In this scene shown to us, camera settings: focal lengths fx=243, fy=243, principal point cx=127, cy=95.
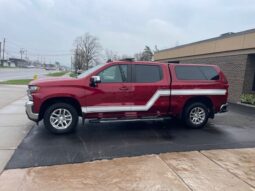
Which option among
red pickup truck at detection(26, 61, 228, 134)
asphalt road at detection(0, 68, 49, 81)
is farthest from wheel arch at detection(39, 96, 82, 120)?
asphalt road at detection(0, 68, 49, 81)

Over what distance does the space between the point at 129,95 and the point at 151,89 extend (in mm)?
645

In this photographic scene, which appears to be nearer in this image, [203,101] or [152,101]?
[152,101]

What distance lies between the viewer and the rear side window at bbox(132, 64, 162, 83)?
660cm

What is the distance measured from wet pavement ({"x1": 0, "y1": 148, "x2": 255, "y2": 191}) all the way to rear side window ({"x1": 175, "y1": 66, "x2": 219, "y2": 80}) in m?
2.85

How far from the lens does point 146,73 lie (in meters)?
6.73

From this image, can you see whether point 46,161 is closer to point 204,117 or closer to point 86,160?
point 86,160

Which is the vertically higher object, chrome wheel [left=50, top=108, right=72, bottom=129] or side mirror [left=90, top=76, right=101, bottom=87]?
side mirror [left=90, top=76, right=101, bottom=87]

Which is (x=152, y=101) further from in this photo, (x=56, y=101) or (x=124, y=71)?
(x=56, y=101)

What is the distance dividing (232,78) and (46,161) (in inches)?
476

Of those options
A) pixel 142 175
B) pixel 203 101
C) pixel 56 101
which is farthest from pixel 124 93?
pixel 142 175

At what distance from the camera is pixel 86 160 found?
4.60 metres

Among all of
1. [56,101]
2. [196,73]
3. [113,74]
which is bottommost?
[56,101]

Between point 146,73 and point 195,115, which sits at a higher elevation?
point 146,73

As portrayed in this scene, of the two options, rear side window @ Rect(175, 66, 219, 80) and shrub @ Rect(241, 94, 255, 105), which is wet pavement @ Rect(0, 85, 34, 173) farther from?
shrub @ Rect(241, 94, 255, 105)
